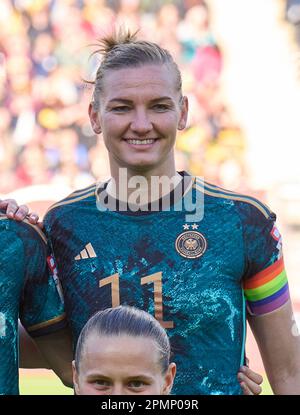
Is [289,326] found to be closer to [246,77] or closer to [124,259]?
[124,259]

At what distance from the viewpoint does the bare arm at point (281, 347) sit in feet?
8.20

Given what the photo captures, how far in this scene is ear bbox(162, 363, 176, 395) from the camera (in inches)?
81.7

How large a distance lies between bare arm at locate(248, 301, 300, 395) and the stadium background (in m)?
6.37

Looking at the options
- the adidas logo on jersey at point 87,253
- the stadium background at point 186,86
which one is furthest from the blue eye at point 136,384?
the stadium background at point 186,86

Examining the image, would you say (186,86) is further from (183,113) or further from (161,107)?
(161,107)

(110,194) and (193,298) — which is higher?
(110,194)

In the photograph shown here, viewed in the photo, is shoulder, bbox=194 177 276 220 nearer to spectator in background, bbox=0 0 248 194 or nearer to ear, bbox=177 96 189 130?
ear, bbox=177 96 189 130

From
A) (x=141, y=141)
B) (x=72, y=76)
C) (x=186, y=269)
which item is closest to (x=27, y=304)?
(x=186, y=269)

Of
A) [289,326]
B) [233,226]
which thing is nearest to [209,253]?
[233,226]

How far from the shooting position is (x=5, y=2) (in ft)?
31.6

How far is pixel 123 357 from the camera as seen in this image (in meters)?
1.99

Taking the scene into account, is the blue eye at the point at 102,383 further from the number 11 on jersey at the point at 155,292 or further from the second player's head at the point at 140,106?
the second player's head at the point at 140,106
